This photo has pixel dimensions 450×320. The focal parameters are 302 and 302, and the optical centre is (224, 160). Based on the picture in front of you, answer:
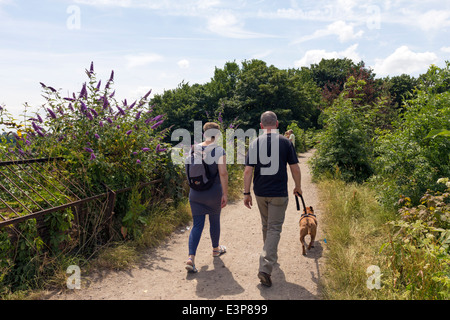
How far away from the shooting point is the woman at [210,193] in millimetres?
4109

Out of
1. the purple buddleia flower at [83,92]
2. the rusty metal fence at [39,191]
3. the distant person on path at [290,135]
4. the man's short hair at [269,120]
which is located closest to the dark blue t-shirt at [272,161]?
the man's short hair at [269,120]

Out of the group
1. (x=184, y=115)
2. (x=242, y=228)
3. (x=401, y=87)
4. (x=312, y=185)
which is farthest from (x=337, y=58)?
(x=242, y=228)

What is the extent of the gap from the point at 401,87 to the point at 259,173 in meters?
48.1

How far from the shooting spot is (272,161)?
3.69 meters

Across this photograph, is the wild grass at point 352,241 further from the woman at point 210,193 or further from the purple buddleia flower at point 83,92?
the purple buddleia flower at point 83,92


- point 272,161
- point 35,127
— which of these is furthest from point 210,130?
point 35,127

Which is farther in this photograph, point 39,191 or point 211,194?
point 211,194

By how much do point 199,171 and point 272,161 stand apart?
1.02 meters

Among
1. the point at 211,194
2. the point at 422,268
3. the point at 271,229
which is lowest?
the point at 422,268

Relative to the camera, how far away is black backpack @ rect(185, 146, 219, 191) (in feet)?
13.5

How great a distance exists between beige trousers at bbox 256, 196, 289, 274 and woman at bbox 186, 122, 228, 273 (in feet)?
2.09

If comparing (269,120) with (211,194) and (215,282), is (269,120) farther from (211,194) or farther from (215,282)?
(215,282)
